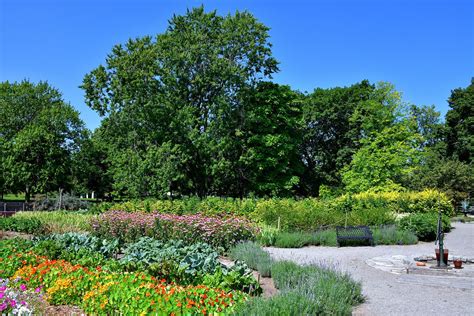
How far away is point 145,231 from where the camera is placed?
13625 millimetres

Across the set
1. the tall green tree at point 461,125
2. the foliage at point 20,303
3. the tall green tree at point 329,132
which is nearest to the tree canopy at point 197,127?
the tall green tree at point 329,132

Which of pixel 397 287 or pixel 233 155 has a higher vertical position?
pixel 233 155

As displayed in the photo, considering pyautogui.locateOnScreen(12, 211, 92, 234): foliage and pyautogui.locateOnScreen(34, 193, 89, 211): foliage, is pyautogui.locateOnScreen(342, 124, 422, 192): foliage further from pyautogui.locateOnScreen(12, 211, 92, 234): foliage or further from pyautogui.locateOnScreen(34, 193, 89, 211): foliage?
pyautogui.locateOnScreen(12, 211, 92, 234): foliage

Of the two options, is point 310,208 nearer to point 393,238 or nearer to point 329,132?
point 393,238

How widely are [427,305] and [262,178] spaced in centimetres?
2461

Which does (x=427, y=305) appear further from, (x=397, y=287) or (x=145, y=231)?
(x=145, y=231)

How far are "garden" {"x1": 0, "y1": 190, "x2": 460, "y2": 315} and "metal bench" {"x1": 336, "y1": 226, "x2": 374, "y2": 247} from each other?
0.37m

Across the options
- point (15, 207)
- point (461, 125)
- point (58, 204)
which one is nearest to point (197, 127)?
point (58, 204)

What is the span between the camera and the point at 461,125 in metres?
45.8

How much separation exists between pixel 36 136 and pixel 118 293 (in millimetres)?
32777

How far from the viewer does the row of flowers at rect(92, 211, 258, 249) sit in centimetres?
1279

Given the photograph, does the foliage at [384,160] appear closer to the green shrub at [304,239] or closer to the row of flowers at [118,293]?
the green shrub at [304,239]

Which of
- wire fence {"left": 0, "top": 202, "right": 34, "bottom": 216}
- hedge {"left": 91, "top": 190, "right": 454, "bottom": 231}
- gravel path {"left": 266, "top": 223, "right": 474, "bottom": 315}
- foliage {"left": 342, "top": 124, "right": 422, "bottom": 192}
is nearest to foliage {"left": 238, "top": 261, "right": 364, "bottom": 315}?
gravel path {"left": 266, "top": 223, "right": 474, "bottom": 315}

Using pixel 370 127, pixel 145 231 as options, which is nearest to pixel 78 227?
pixel 145 231
